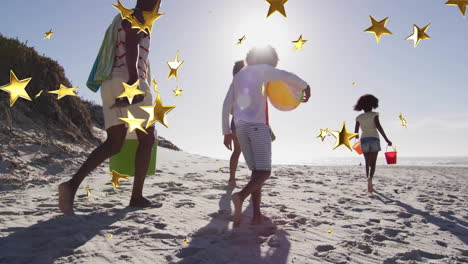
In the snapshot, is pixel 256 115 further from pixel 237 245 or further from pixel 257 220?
pixel 237 245

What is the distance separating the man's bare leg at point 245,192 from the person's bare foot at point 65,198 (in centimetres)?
134

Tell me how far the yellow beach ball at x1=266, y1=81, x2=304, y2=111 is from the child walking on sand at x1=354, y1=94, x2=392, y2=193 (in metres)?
3.08

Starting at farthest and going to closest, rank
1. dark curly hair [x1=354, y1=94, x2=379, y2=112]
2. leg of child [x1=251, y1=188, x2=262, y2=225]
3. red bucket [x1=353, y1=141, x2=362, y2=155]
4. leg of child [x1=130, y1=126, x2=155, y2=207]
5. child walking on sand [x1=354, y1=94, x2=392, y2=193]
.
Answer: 1. red bucket [x1=353, y1=141, x2=362, y2=155]
2. dark curly hair [x1=354, y1=94, x2=379, y2=112]
3. child walking on sand [x1=354, y1=94, x2=392, y2=193]
4. leg of child [x1=130, y1=126, x2=155, y2=207]
5. leg of child [x1=251, y1=188, x2=262, y2=225]

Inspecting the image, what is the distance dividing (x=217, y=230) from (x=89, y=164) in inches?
47.7

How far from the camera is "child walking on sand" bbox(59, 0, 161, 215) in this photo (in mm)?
2771

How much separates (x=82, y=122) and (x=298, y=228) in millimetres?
6821

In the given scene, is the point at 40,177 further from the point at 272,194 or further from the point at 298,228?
the point at 298,228

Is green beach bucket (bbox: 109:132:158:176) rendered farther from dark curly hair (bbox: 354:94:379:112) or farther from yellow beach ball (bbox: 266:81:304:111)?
dark curly hair (bbox: 354:94:379:112)

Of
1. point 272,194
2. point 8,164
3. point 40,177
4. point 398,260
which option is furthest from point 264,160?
point 8,164

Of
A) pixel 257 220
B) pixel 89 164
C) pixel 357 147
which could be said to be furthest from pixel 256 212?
pixel 357 147

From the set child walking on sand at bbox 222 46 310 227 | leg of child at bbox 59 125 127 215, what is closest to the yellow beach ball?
child walking on sand at bbox 222 46 310 227

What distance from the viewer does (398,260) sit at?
204 centimetres

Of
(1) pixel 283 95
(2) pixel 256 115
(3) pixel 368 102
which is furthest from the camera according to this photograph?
(3) pixel 368 102

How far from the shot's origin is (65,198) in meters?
2.59
